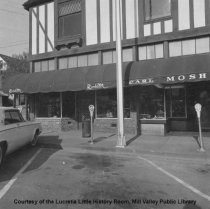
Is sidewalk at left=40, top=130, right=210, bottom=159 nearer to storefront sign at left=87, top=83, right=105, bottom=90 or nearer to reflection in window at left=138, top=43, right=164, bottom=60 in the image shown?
storefront sign at left=87, top=83, right=105, bottom=90

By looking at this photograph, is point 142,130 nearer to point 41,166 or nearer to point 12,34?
point 41,166

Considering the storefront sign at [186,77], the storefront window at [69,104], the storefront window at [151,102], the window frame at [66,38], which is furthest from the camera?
the storefront window at [69,104]

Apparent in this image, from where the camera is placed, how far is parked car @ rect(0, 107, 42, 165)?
800 cm

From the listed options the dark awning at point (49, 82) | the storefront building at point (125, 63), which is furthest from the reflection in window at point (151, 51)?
the dark awning at point (49, 82)

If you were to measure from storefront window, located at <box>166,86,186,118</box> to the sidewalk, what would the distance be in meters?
1.43

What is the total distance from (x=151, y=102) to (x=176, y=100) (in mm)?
1313

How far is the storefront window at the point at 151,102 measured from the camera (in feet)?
47.4

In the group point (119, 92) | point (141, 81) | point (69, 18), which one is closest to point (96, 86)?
point (141, 81)

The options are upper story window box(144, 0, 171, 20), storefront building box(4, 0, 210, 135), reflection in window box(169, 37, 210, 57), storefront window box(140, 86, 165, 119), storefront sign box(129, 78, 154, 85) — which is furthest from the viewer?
storefront window box(140, 86, 165, 119)

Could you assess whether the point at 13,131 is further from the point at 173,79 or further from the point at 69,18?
the point at 69,18

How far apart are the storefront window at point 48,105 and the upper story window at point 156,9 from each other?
21.7ft

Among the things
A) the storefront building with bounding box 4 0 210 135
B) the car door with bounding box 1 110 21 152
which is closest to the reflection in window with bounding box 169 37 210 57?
the storefront building with bounding box 4 0 210 135

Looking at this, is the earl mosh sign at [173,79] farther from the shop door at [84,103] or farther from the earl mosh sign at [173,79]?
the shop door at [84,103]

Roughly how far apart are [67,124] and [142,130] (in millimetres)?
4395
